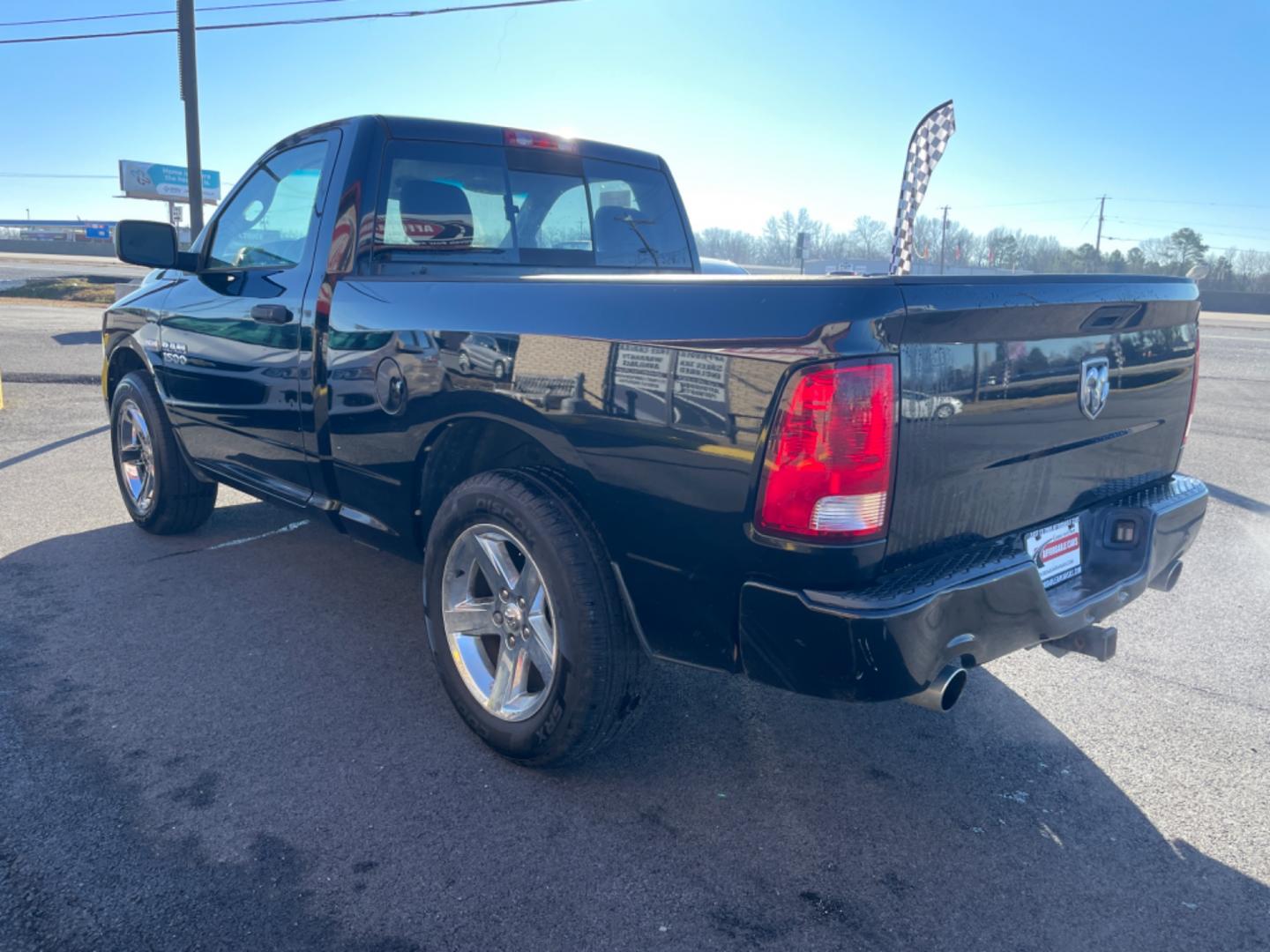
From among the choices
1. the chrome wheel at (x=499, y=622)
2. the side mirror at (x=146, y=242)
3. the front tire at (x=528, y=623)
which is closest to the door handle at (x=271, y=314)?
the side mirror at (x=146, y=242)

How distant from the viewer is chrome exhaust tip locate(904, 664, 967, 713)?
92.6 inches

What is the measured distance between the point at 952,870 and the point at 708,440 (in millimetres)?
1277

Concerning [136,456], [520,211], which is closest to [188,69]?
[136,456]

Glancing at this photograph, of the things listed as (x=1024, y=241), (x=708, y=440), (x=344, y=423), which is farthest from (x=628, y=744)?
(x=1024, y=241)

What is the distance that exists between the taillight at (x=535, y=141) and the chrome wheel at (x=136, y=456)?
2.37m

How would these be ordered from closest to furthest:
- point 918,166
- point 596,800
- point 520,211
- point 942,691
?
point 942,691 → point 596,800 → point 520,211 → point 918,166

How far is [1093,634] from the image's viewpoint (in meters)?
2.85

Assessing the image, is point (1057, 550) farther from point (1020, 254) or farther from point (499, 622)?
point (1020, 254)

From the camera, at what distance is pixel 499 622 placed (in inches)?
120

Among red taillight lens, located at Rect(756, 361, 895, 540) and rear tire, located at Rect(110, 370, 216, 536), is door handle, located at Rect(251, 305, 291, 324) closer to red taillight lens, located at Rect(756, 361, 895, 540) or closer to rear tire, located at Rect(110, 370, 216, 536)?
rear tire, located at Rect(110, 370, 216, 536)

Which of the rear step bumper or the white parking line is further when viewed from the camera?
the white parking line

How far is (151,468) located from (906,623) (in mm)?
4190

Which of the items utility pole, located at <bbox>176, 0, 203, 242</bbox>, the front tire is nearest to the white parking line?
the front tire

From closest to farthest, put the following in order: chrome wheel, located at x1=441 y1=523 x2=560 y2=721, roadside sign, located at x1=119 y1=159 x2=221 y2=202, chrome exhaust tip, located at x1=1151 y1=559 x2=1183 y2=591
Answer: chrome wheel, located at x1=441 y1=523 x2=560 y2=721, chrome exhaust tip, located at x1=1151 y1=559 x2=1183 y2=591, roadside sign, located at x1=119 y1=159 x2=221 y2=202
